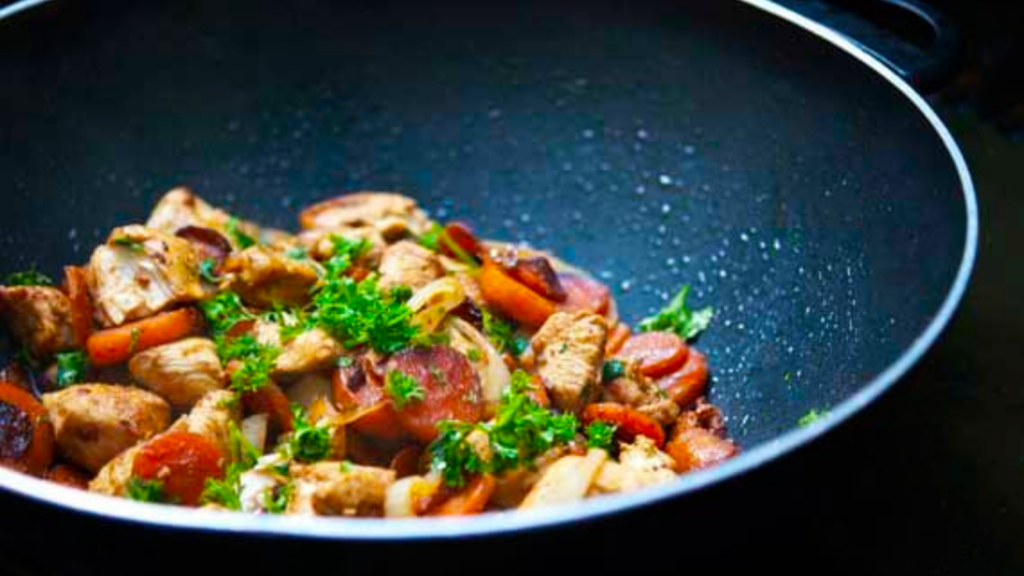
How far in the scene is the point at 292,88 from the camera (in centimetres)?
295

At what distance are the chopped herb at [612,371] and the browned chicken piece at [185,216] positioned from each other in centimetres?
99

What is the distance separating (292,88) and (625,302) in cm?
112

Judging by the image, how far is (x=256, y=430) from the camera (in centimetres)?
214

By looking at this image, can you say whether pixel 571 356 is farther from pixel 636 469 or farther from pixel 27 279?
pixel 27 279

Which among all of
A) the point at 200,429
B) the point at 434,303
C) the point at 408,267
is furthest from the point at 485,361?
the point at 200,429

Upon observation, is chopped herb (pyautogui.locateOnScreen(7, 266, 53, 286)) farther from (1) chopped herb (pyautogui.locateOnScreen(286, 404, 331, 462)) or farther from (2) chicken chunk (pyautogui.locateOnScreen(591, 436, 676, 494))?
(2) chicken chunk (pyautogui.locateOnScreen(591, 436, 676, 494))

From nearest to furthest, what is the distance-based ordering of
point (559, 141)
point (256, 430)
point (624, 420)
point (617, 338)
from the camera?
point (256, 430)
point (624, 420)
point (617, 338)
point (559, 141)

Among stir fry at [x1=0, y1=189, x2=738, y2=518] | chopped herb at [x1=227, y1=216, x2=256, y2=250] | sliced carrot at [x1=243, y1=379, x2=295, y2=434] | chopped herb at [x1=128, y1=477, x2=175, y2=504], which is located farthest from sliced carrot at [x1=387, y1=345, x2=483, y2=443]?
chopped herb at [x1=227, y1=216, x2=256, y2=250]

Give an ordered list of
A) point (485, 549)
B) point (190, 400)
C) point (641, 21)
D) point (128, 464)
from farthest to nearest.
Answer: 1. point (641, 21)
2. point (190, 400)
3. point (128, 464)
4. point (485, 549)

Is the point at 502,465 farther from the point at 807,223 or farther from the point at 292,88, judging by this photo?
the point at 292,88

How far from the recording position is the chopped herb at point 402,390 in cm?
203

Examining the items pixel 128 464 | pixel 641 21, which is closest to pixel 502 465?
pixel 128 464

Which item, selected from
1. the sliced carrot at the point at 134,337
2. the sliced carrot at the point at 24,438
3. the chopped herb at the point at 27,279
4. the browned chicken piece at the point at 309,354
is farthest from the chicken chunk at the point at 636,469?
the chopped herb at the point at 27,279

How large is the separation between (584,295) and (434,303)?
0.57 metres
